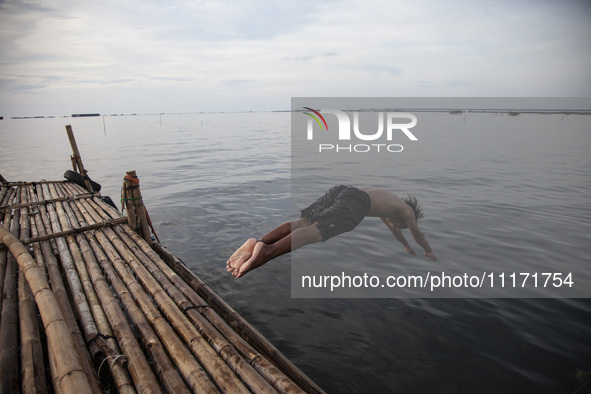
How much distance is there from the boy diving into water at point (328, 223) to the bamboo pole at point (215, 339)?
1.09 m

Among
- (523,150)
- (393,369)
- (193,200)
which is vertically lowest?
(393,369)

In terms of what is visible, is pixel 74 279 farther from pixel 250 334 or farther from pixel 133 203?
pixel 250 334

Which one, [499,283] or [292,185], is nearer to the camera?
[499,283]

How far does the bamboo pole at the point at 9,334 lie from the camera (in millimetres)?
2738

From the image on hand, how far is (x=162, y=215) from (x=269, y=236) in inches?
269

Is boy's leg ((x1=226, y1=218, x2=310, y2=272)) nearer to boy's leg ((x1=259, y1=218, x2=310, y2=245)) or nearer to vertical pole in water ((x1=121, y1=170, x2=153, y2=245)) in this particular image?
boy's leg ((x1=259, y1=218, x2=310, y2=245))

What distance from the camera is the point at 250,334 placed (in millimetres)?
3520

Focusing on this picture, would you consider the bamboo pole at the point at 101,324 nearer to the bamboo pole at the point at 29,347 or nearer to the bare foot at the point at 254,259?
the bamboo pole at the point at 29,347

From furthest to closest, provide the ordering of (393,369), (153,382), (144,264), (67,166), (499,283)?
(67,166) < (499,283) < (144,264) < (393,369) < (153,382)

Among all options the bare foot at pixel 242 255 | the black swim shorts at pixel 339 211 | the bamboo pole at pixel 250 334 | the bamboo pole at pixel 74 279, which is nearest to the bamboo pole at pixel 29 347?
the bamboo pole at pixel 74 279

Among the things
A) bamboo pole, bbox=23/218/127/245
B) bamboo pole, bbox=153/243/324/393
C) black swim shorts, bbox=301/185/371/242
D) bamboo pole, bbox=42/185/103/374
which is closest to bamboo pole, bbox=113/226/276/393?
bamboo pole, bbox=153/243/324/393

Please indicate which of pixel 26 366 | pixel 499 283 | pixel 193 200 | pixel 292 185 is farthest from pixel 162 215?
pixel 499 283

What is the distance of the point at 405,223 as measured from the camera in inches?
284

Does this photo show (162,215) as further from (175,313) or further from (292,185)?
(175,313)
